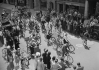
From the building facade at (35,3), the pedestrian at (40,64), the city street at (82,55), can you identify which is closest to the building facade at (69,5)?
the building facade at (35,3)

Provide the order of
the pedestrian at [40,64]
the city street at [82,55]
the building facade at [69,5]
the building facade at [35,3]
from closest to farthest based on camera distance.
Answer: the pedestrian at [40,64] → the city street at [82,55] → the building facade at [69,5] → the building facade at [35,3]

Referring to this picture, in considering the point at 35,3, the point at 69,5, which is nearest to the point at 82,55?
the point at 69,5

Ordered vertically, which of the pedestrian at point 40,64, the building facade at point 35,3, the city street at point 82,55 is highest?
the building facade at point 35,3

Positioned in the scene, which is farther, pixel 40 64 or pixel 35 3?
pixel 35 3

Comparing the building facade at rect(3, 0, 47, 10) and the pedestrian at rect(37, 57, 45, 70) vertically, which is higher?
the building facade at rect(3, 0, 47, 10)

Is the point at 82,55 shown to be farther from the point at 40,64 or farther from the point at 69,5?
the point at 69,5

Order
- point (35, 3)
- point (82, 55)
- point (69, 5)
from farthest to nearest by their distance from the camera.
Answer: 1. point (35, 3)
2. point (69, 5)
3. point (82, 55)

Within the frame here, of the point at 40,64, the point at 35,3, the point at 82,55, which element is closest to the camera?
the point at 40,64

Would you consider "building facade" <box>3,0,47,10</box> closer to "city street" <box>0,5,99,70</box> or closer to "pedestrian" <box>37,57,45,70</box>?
"city street" <box>0,5,99,70</box>

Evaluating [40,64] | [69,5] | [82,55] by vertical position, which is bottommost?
[82,55]

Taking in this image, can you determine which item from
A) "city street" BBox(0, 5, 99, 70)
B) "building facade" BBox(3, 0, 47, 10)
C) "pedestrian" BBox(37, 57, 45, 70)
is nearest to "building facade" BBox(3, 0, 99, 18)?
"building facade" BBox(3, 0, 47, 10)

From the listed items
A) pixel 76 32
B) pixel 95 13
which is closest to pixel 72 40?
pixel 76 32

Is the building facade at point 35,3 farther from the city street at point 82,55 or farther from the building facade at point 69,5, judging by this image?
the city street at point 82,55

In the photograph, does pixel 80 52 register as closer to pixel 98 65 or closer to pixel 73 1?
pixel 98 65
